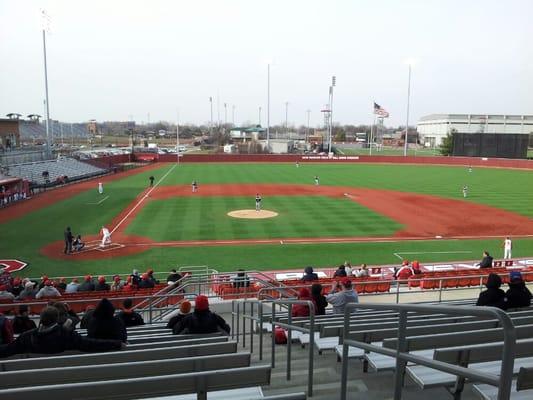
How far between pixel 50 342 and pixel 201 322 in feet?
5.78

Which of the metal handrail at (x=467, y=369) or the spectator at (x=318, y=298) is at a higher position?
the metal handrail at (x=467, y=369)

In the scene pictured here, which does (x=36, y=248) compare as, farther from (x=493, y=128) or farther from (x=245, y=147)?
(x=493, y=128)

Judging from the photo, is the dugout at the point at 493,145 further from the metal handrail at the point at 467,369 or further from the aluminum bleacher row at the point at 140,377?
the aluminum bleacher row at the point at 140,377

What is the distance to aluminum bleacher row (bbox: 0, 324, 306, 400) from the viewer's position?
9.02 ft

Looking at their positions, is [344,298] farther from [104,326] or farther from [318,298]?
[104,326]

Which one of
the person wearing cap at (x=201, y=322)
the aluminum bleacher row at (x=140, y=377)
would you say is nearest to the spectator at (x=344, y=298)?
the person wearing cap at (x=201, y=322)

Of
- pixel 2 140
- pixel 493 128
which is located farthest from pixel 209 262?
pixel 493 128

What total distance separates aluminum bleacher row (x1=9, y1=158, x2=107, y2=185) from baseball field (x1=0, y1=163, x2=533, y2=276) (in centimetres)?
407

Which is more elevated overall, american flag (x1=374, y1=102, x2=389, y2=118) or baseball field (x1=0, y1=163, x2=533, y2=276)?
american flag (x1=374, y1=102, x2=389, y2=118)

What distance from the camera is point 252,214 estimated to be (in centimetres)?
3105

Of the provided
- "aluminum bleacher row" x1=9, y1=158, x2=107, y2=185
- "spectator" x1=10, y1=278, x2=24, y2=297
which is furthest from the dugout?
"spectator" x1=10, y1=278, x2=24, y2=297

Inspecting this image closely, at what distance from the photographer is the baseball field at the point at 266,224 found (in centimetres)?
2109

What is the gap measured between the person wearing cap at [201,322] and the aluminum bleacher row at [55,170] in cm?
4370

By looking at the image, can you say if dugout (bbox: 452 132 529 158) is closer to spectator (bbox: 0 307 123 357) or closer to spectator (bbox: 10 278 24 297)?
spectator (bbox: 10 278 24 297)
